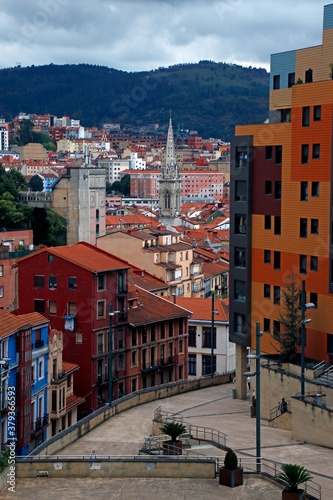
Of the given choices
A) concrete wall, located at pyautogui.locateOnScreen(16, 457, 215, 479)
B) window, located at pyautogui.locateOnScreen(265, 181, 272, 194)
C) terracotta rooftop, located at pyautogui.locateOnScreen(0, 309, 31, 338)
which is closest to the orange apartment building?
window, located at pyautogui.locateOnScreen(265, 181, 272, 194)

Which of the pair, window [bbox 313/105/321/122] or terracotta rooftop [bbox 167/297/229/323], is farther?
terracotta rooftop [bbox 167/297/229/323]

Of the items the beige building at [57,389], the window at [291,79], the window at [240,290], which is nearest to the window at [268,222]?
the window at [240,290]

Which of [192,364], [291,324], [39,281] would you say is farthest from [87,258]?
[291,324]

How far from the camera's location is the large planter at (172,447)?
3703 centimetres

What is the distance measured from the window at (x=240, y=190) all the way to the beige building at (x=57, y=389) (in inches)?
553

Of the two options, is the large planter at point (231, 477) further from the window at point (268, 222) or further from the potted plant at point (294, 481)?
the window at point (268, 222)

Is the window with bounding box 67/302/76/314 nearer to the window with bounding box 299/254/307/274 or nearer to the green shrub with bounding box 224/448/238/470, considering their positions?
the window with bounding box 299/254/307/274

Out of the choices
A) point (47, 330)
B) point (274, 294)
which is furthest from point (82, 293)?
point (274, 294)

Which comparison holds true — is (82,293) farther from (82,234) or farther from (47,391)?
(82,234)

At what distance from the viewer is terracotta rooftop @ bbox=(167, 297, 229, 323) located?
73188 mm

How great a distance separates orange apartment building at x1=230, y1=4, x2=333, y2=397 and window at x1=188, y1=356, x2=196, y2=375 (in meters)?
18.2

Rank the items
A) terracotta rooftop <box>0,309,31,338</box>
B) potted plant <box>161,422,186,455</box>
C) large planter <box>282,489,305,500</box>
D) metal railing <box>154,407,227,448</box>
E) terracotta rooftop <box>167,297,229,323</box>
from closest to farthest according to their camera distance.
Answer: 1. large planter <box>282,489,305,500</box>
2. potted plant <box>161,422,186,455</box>
3. metal railing <box>154,407,227,448</box>
4. terracotta rooftop <box>0,309,31,338</box>
5. terracotta rooftop <box>167,297,229,323</box>

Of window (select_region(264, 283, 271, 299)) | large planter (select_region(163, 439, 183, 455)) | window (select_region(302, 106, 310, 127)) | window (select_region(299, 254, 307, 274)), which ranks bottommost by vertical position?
large planter (select_region(163, 439, 183, 455))

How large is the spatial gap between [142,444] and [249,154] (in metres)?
20.0
